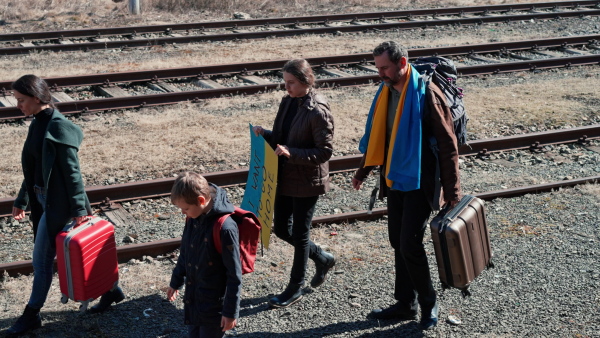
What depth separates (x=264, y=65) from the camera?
549 inches

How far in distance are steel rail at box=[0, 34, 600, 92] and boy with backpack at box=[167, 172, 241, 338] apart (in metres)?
8.63

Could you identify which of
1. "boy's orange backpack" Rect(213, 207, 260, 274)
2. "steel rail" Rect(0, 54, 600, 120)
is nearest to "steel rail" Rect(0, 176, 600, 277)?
"boy's orange backpack" Rect(213, 207, 260, 274)

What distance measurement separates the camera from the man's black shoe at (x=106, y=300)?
566cm

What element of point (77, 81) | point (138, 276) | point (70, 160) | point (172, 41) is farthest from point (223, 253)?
point (172, 41)

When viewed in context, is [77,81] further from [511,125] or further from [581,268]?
[581,268]

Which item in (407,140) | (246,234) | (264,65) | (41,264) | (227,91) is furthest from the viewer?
(264,65)

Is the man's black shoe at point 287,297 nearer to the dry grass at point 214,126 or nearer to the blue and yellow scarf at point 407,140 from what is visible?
the blue and yellow scarf at point 407,140

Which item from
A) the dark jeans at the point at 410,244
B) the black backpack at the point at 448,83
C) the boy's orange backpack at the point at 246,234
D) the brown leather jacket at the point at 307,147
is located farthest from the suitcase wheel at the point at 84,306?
the black backpack at the point at 448,83

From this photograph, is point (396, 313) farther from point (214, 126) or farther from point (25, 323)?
point (214, 126)

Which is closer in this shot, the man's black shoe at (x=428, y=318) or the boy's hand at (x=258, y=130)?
the man's black shoe at (x=428, y=318)

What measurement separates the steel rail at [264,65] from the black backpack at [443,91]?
8.48 metres

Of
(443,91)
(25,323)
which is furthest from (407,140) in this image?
(25,323)

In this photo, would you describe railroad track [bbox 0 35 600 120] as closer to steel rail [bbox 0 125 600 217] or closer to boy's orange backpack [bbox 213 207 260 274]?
steel rail [bbox 0 125 600 217]

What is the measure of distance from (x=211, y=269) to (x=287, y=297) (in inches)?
59.3
